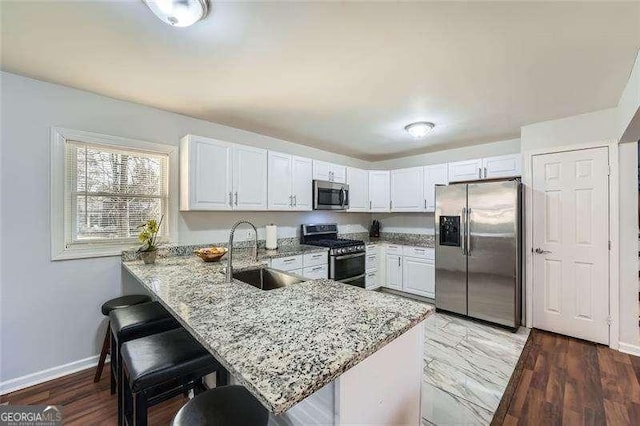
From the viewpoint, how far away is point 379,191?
482 centimetres

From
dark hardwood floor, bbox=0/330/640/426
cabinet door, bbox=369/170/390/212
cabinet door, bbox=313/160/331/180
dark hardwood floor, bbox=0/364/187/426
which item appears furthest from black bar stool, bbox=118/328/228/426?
cabinet door, bbox=369/170/390/212

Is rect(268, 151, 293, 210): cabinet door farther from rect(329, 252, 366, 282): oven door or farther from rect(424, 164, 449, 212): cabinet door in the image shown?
rect(424, 164, 449, 212): cabinet door

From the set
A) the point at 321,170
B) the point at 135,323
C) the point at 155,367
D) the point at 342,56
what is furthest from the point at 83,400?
the point at 321,170

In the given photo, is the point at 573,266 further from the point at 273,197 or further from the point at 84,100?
the point at 84,100

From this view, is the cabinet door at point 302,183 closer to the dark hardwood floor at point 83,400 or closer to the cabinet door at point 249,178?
the cabinet door at point 249,178

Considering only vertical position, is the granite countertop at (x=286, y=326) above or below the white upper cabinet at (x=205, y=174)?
below

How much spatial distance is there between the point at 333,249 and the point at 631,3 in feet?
10.3

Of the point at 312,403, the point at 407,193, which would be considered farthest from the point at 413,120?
the point at 312,403

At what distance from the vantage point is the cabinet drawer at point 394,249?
4383 millimetres

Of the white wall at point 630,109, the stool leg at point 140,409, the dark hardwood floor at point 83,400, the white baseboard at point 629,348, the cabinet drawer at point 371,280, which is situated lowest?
the dark hardwood floor at point 83,400

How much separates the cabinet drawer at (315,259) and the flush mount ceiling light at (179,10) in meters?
2.58

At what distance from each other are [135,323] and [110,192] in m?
1.42

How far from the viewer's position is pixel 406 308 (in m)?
1.35
